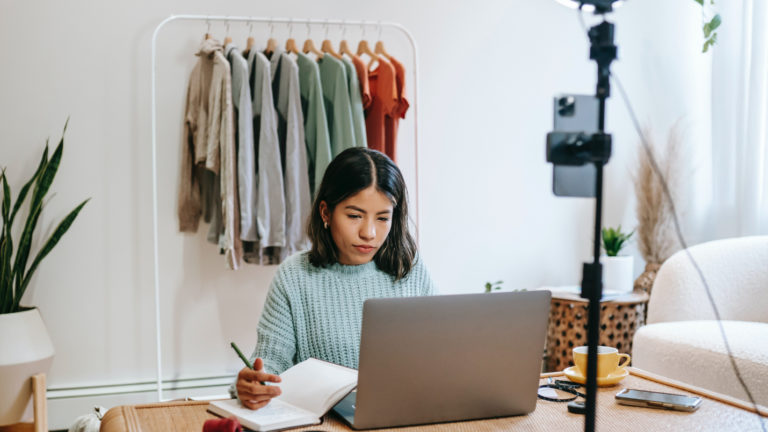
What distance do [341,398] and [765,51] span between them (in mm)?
2812

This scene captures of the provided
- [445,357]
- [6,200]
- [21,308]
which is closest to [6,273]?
[21,308]

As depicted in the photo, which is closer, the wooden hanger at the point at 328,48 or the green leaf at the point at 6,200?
the green leaf at the point at 6,200

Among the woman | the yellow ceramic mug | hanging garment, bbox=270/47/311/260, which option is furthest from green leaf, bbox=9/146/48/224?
the yellow ceramic mug

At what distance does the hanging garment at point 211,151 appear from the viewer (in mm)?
2678

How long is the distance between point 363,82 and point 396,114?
0.19 metres

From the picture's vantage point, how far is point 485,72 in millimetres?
3365

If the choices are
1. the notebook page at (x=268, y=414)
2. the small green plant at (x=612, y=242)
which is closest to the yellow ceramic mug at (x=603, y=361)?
the notebook page at (x=268, y=414)

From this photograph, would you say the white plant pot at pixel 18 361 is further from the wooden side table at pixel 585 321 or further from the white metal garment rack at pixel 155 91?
the wooden side table at pixel 585 321

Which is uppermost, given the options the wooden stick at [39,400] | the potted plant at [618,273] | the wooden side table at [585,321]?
the potted plant at [618,273]

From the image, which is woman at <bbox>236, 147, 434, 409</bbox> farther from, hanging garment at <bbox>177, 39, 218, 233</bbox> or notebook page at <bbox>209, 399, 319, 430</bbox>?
hanging garment at <bbox>177, 39, 218, 233</bbox>

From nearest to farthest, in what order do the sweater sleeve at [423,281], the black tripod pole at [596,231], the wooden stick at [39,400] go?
the black tripod pole at [596,231] < the sweater sleeve at [423,281] < the wooden stick at [39,400]

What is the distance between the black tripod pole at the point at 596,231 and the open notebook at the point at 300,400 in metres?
0.47

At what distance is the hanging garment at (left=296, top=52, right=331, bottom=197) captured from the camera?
2.76 m

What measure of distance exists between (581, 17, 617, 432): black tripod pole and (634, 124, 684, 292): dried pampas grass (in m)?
2.67
